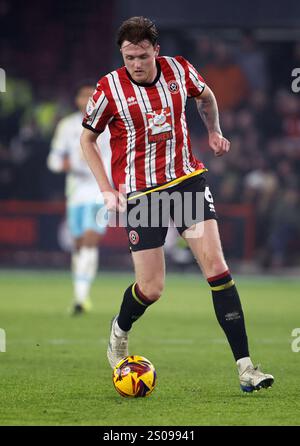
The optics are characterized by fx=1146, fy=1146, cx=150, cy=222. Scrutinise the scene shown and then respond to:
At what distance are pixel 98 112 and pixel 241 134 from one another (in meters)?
13.5

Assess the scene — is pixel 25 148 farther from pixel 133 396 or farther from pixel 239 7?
pixel 133 396

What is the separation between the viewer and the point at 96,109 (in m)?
7.23

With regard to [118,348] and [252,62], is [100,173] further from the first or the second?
[252,62]

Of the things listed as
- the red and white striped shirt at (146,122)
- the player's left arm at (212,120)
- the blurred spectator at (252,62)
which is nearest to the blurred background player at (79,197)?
the player's left arm at (212,120)

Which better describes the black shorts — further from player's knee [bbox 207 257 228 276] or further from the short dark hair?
the short dark hair

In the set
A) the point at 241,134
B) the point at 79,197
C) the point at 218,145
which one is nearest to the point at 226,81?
the point at 241,134

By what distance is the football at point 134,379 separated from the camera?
22.5 ft

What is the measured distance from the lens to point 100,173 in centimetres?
726

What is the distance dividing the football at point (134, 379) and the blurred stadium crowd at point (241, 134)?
12.0 metres

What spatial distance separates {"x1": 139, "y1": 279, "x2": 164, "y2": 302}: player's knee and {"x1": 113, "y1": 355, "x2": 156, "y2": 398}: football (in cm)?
50

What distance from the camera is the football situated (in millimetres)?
6844

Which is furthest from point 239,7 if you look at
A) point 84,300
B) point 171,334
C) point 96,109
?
point 96,109

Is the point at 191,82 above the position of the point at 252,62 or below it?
above
